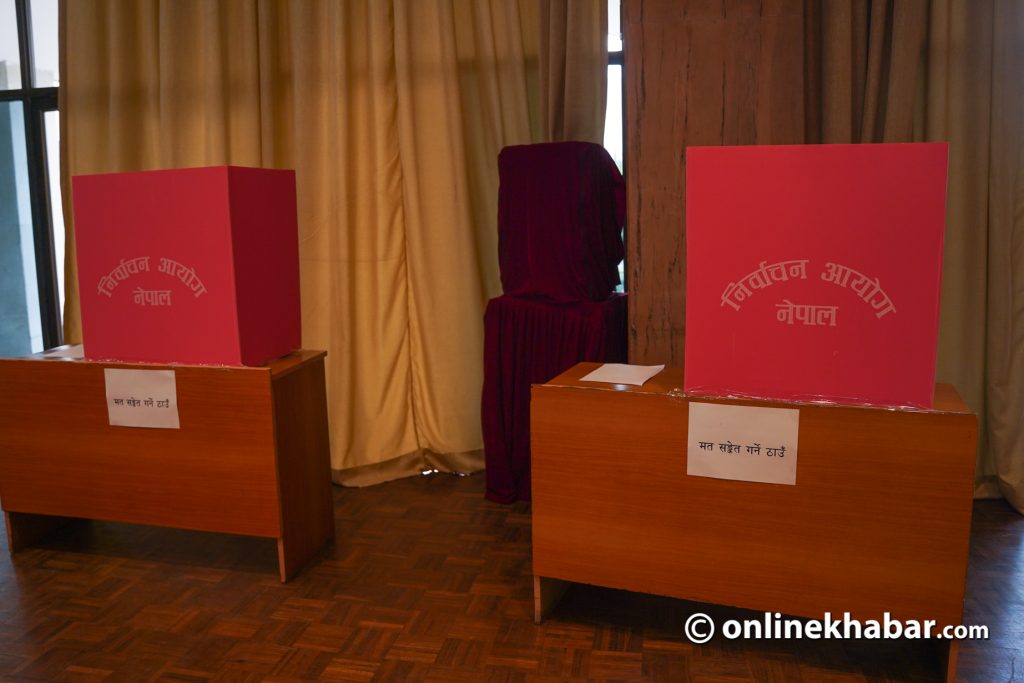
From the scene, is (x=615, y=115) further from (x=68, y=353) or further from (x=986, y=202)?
(x=68, y=353)

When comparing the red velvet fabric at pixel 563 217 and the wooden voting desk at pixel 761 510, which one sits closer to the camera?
the wooden voting desk at pixel 761 510

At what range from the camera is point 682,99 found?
2480mm

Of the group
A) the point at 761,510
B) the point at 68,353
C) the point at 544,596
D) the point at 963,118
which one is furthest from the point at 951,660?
the point at 68,353

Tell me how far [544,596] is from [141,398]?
1.29 metres

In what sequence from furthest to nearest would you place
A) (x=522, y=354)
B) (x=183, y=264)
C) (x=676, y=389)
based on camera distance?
(x=522, y=354)
(x=183, y=264)
(x=676, y=389)

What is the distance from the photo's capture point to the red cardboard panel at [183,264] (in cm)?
223

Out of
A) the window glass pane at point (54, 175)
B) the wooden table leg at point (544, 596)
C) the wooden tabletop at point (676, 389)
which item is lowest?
the wooden table leg at point (544, 596)

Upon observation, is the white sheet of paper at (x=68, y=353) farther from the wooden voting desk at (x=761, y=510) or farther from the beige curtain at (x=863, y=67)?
the beige curtain at (x=863, y=67)

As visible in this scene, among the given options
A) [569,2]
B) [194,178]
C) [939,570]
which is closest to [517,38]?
[569,2]

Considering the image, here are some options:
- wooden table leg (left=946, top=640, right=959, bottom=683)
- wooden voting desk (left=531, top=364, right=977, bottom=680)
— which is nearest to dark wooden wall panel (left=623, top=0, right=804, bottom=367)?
wooden voting desk (left=531, top=364, right=977, bottom=680)

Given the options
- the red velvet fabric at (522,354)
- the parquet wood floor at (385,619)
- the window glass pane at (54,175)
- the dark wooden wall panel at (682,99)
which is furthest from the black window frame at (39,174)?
the dark wooden wall panel at (682,99)

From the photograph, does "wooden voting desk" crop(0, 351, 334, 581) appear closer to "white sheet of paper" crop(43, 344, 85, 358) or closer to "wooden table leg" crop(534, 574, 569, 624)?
"white sheet of paper" crop(43, 344, 85, 358)

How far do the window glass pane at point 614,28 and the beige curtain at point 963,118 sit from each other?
28.3 inches

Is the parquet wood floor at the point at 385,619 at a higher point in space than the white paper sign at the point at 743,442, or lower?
lower
